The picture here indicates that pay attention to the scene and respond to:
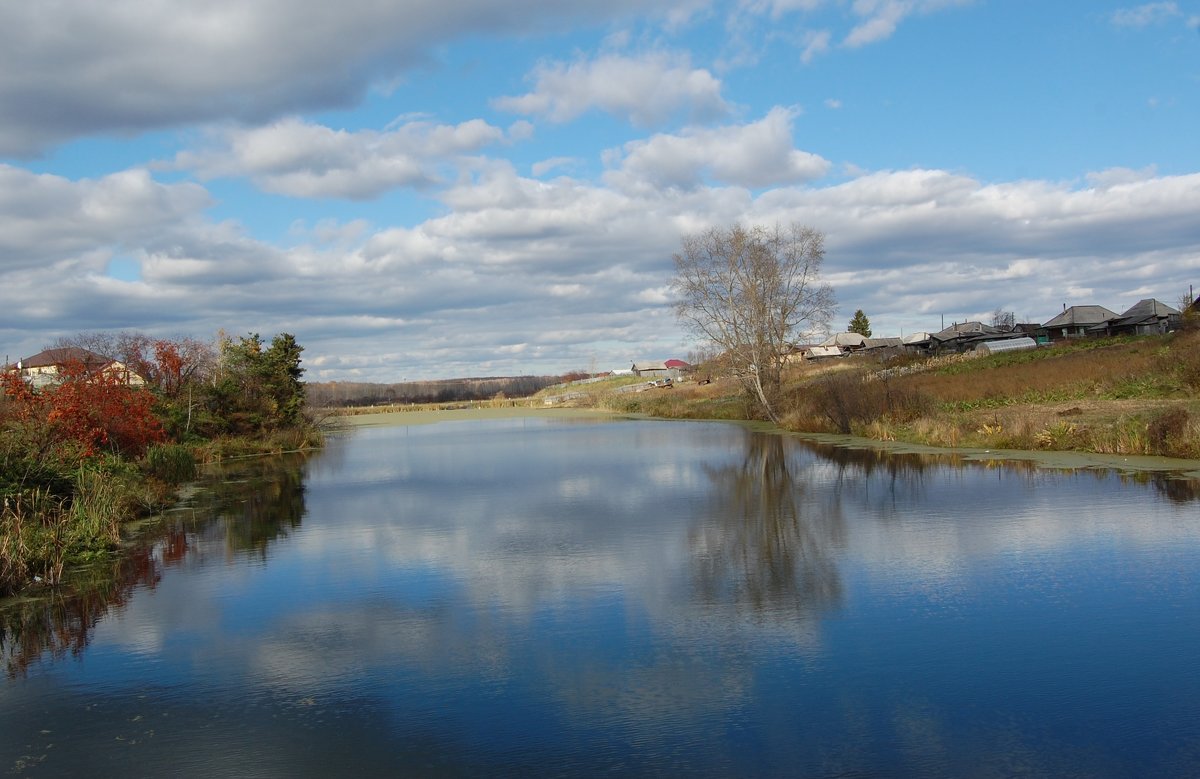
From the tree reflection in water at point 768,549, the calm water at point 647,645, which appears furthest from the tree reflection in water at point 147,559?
the tree reflection in water at point 768,549

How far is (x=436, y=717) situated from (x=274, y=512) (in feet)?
40.7

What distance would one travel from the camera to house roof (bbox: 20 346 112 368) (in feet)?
81.6

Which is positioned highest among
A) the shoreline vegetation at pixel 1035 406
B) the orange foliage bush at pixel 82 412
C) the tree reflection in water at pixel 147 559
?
the orange foliage bush at pixel 82 412

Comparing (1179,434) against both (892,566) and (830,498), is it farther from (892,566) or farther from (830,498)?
(892,566)

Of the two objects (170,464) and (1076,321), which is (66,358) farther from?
(1076,321)

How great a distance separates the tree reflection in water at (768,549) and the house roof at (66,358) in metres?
15.9

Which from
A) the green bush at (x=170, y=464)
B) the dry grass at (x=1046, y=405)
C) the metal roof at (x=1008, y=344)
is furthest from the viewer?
the metal roof at (x=1008, y=344)

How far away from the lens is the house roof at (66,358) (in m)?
24.9

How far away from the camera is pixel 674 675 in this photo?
6.72 m

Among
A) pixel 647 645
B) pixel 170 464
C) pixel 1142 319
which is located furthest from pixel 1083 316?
pixel 647 645

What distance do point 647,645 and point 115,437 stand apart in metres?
17.4

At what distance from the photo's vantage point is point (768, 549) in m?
11.4

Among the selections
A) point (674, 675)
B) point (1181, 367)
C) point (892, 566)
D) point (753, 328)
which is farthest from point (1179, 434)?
point (753, 328)

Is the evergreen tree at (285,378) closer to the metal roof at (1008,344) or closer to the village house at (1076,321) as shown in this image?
the metal roof at (1008,344)
